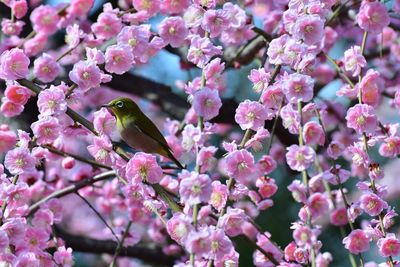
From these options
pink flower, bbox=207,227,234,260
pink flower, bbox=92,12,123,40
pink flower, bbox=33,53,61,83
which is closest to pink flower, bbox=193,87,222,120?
pink flower, bbox=207,227,234,260

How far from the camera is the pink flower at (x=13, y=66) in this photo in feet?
5.15

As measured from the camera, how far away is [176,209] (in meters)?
1.45

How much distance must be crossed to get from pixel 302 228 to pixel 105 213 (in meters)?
1.49

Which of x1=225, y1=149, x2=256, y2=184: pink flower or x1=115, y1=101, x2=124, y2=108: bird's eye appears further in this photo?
x1=115, y1=101, x2=124, y2=108: bird's eye

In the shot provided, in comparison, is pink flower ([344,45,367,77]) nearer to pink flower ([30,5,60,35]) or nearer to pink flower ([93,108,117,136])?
pink flower ([93,108,117,136])

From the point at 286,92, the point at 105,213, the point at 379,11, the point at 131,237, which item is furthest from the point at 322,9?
the point at 105,213

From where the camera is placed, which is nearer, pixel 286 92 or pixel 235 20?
pixel 286 92

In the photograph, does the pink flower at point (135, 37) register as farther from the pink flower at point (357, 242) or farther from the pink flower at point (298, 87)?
the pink flower at point (357, 242)

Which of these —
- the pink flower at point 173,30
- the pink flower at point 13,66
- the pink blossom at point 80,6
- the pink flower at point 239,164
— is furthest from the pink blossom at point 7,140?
the pink blossom at point 80,6

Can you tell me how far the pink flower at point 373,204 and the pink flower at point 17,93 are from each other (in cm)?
75

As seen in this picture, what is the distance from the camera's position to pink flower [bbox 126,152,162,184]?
1.50m

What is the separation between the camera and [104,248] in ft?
8.32

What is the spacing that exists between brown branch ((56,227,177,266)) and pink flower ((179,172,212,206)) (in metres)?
1.20

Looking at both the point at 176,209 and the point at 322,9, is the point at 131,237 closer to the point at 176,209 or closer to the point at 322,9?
the point at 176,209
